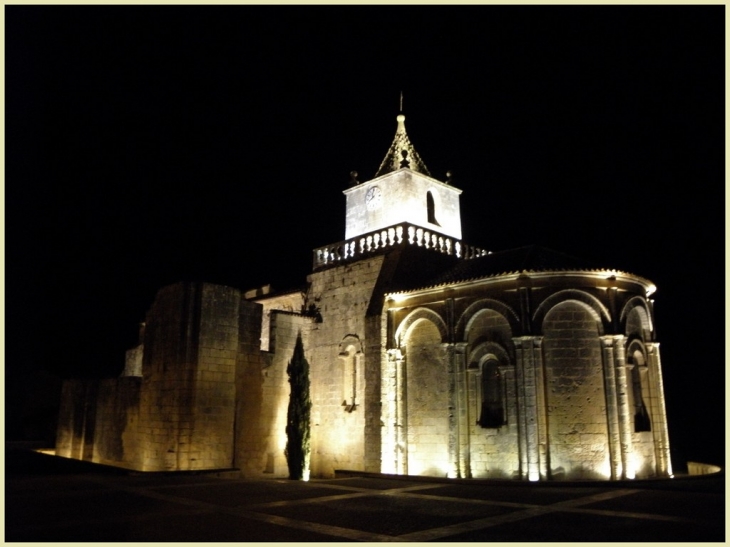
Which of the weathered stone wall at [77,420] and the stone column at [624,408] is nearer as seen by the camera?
the stone column at [624,408]

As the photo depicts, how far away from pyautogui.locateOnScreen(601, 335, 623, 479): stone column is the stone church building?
4 cm

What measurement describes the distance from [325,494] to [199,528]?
478 cm

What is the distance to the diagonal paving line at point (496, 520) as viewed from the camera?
348 inches

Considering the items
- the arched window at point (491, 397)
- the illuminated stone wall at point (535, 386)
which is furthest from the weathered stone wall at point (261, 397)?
the arched window at point (491, 397)

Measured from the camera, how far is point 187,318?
19203 mm

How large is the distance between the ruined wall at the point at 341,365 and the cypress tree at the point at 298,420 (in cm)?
171

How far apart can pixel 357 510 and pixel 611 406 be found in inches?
343

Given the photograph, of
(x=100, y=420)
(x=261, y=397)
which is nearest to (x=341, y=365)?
(x=261, y=397)

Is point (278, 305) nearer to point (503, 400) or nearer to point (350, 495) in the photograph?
point (503, 400)

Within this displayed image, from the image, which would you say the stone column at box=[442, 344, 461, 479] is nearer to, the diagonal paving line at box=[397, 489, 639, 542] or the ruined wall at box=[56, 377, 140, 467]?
the diagonal paving line at box=[397, 489, 639, 542]

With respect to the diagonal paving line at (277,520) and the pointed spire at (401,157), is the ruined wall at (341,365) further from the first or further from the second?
the diagonal paving line at (277,520)

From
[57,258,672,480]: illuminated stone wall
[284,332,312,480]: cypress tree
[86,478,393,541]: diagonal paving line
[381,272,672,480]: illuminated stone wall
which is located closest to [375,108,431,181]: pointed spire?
[57,258,672,480]: illuminated stone wall

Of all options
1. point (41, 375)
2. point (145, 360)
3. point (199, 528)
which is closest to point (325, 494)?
point (199, 528)

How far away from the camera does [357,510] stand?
1125cm
